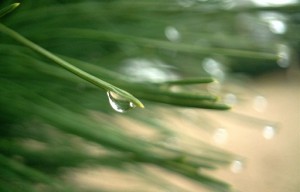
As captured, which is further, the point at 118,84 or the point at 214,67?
the point at 214,67

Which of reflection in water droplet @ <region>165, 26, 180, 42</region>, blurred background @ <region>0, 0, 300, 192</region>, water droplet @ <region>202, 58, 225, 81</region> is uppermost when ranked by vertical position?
water droplet @ <region>202, 58, 225, 81</region>

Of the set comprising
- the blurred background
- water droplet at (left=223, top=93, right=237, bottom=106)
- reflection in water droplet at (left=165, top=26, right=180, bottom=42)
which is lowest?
the blurred background

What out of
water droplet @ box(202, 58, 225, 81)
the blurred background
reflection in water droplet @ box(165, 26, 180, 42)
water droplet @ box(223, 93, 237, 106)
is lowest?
the blurred background

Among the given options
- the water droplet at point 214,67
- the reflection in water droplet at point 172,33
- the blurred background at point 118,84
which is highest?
the water droplet at point 214,67

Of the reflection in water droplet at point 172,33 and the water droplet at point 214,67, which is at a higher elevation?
the water droplet at point 214,67

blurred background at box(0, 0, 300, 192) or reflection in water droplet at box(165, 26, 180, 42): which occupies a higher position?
reflection in water droplet at box(165, 26, 180, 42)

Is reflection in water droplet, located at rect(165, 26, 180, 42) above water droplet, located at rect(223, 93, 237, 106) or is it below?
above
